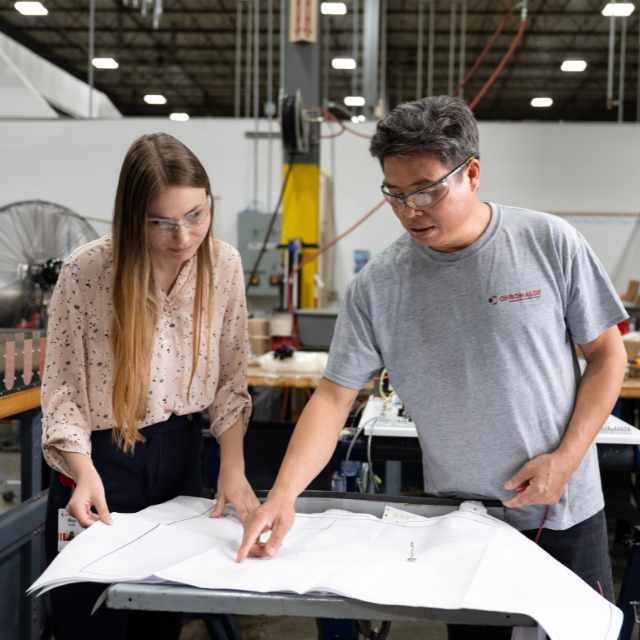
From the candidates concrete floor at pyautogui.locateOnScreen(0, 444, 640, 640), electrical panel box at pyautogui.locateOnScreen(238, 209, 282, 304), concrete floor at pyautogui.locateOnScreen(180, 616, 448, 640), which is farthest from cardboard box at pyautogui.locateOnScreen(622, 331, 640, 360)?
electrical panel box at pyautogui.locateOnScreen(238, 209, 282, 304)

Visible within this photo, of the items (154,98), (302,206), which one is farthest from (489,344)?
(154,98)

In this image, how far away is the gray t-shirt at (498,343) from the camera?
1.01 m

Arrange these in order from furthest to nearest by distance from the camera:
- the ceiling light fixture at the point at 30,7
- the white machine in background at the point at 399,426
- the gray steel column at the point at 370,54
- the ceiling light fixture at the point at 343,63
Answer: the ceiling light fixture at the point at 343,63 → the ceiling light fixture at the point at 30,7 → the gray steel column at the point at 370,54 → the white machine in background at the point at 399,426

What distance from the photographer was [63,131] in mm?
5961

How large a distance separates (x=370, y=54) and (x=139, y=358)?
5.51 metres

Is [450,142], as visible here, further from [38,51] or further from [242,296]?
[38,51]

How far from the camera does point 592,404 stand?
1.01 m

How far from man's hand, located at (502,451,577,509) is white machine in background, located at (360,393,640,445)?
680 millimetres

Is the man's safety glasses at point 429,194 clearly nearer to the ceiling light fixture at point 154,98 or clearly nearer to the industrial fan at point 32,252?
the industrial fan at point 32,252

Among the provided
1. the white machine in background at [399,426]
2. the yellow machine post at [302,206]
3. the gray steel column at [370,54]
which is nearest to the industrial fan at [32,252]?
the white machine in background at [399,426]

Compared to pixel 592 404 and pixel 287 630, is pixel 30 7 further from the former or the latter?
pixel 592 404

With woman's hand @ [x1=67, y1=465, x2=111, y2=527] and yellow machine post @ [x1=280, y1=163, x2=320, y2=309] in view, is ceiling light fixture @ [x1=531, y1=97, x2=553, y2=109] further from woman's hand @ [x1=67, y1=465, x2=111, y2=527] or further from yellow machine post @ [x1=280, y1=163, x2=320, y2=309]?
woman's hand @ [x1=67, y1=465, x2=111, y2=527]

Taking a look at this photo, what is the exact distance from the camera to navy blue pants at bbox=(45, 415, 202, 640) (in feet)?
3.67

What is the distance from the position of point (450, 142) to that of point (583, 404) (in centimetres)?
40
